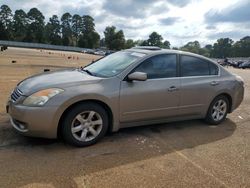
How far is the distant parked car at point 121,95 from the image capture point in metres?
4.38

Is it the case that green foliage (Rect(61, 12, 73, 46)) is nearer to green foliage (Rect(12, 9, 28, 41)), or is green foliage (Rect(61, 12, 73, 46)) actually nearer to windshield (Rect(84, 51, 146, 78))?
green foliage (Rect(12, 9, 28, 41))

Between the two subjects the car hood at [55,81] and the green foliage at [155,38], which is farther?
the green foliage at [155,38]

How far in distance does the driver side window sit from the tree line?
3703 inches

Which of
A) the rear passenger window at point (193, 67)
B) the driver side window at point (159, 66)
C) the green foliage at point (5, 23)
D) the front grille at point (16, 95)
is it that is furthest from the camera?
the green foliage at point (5, 23)

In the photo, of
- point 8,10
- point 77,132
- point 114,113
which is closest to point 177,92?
point 114,113

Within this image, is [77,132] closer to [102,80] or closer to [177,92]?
[102,80]

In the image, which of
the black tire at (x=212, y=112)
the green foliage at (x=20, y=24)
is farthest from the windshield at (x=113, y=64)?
the green foliage at (x=20, y=24)

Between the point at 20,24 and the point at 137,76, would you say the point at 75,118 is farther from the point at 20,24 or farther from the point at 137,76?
the point at 20,24

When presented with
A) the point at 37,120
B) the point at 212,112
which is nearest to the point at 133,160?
the point at 37,120

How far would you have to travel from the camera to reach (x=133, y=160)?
14.0 ft

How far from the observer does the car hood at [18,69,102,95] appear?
4.52m

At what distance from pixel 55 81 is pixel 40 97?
435 millimetres

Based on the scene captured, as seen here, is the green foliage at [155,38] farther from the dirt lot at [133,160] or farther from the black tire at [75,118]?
the black tire at [75,118]

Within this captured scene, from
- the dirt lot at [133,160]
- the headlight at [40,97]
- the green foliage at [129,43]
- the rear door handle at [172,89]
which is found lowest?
the dirt lot at [133,160]
